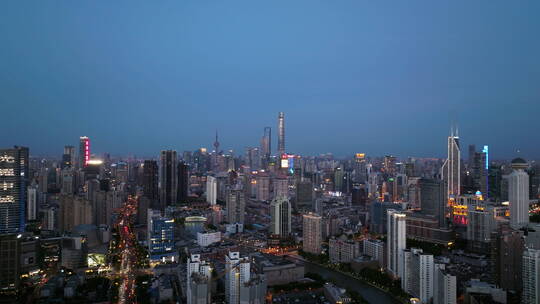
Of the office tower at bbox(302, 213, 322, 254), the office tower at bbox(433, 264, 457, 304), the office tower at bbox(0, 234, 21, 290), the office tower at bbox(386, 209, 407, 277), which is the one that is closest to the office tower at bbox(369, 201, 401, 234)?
the office tower at bbox(302, 213, 322, 254)

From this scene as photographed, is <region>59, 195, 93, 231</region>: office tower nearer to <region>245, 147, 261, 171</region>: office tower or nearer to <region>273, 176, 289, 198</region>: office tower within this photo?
<region>273, 176, 289, 198</region>: office tower

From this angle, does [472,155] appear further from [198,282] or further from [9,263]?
[9,263]

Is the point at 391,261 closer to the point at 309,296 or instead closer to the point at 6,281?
the point at 309,296

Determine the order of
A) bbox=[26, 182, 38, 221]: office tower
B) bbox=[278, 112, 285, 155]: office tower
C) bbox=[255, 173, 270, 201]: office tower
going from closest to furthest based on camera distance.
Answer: bbox=[26, 182, 38, 221]: office tower → bbox=[255, 173, 270, 201]: office tower → bbox=[278, 112, 285, 155]: office tower

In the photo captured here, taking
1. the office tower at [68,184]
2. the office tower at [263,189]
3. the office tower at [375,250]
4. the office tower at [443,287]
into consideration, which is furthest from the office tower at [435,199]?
the office tower at [68,184]

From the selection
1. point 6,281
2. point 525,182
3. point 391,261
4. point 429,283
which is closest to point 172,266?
point 6,281

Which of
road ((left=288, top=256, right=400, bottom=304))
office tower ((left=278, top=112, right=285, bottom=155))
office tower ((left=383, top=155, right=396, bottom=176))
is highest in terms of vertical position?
office tower ((left=278, top=112, right=285, bottom=155))
